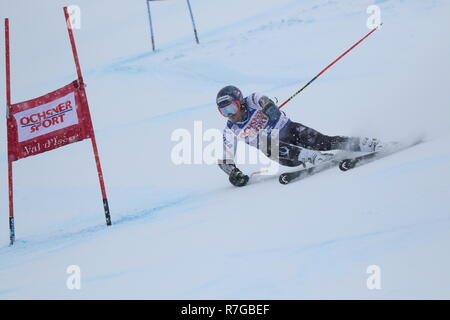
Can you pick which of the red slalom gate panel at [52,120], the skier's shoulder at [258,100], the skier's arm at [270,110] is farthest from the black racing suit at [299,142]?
the red slalom gate panel at [52,120]

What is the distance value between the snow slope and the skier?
1.02 feet

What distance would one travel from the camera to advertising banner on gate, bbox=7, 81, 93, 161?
5332 mm

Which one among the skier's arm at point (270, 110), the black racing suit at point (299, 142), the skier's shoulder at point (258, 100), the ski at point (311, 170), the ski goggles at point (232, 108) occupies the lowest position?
the ski at point (311, 170)

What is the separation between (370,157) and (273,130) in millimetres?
928

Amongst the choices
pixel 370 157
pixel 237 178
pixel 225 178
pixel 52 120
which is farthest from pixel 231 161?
pixel 52 120

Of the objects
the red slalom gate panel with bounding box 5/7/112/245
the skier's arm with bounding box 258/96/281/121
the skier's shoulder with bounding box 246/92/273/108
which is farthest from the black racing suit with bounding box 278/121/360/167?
the red slalom gate panel with bounding box 5/7/112/245

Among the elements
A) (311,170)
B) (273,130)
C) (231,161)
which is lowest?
(311,170)

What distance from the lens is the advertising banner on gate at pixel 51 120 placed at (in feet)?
17.5

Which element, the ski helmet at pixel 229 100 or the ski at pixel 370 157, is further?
the ski helmet at pixel 229 100

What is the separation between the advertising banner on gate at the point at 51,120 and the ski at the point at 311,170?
1791 millimetres

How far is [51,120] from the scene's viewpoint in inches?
211

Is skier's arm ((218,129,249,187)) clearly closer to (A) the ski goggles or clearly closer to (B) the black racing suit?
(A) the ski goggles

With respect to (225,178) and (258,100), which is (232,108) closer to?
(258,100)

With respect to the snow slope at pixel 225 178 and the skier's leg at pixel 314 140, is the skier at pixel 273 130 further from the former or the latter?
the snow slope at pixel 225 178
